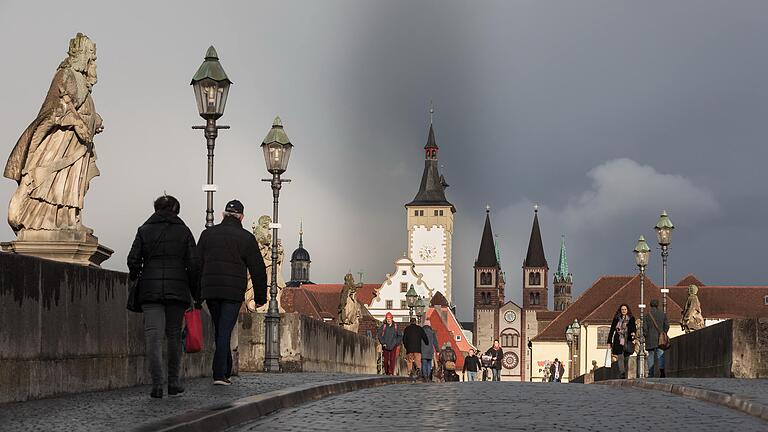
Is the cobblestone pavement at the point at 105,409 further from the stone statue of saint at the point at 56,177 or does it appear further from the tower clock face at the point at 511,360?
the tower clock face at the point at 511,360

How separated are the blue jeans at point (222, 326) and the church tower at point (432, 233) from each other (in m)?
153

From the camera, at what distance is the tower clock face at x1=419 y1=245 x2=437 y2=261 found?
17200cm

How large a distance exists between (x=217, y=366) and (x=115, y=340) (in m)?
1.36

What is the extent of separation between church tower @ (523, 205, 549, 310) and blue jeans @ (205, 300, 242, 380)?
184m

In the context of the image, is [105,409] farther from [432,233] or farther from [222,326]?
[432,233]

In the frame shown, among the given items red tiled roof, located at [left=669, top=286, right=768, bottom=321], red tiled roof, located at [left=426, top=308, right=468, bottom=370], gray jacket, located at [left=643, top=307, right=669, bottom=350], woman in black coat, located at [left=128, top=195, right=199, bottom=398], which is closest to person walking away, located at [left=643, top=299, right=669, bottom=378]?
gray jacket, located at [left=643, top=307, right=669, bottom=350]

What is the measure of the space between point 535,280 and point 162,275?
187309 mm

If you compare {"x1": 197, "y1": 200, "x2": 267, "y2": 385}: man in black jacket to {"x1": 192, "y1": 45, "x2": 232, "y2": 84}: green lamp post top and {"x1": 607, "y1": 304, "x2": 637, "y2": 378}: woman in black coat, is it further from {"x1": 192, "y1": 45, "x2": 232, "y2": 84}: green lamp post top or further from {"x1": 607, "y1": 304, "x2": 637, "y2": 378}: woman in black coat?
{"x1": 607, "y1": 304, "x2": 637, "y2": 378}: woman in black coat

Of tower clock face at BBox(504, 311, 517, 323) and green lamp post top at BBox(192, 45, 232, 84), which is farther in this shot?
tower clock face at BBox(504, 311, 517, 323)

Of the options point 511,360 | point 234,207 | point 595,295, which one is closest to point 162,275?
point 234,207

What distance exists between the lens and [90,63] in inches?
582

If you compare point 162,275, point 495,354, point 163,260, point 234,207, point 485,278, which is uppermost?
point 485,278

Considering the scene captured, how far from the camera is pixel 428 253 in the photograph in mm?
172750

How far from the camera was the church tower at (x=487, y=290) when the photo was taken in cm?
17525
